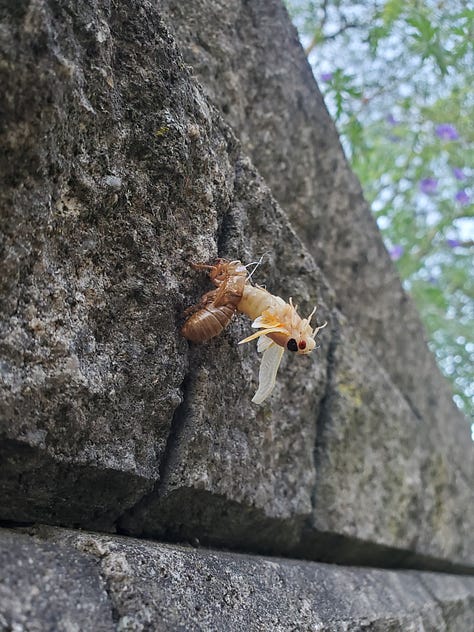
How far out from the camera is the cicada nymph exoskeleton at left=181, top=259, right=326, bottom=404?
103 cm

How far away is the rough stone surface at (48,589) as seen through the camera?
683mm

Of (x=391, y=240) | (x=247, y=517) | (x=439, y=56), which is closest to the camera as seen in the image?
(x=247, y=517)

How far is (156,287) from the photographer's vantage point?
0.97m

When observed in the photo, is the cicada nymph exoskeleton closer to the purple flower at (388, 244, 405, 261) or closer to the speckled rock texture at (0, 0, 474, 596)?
the speckled rock texture at (0, 0, 474, 596)

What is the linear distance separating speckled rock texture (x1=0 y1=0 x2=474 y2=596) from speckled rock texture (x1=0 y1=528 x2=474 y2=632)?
8 cm

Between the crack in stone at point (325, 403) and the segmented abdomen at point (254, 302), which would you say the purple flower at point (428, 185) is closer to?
the crack in stone at point (325, 403)

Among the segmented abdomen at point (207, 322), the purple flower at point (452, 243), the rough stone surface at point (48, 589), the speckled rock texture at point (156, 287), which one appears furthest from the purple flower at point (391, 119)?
the rough stone surface at point (48, 589)

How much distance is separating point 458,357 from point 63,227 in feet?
12.0

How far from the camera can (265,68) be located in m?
1.54

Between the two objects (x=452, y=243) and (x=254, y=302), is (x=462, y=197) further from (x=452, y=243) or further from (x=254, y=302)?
(x=254, y=302)

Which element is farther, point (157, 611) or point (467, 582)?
point (467, 582)

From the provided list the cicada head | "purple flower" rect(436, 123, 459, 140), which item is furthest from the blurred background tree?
the cicada head

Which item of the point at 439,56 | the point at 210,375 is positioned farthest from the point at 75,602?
the point at 439,56

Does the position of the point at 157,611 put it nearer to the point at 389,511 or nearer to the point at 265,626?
the point at 265,626
